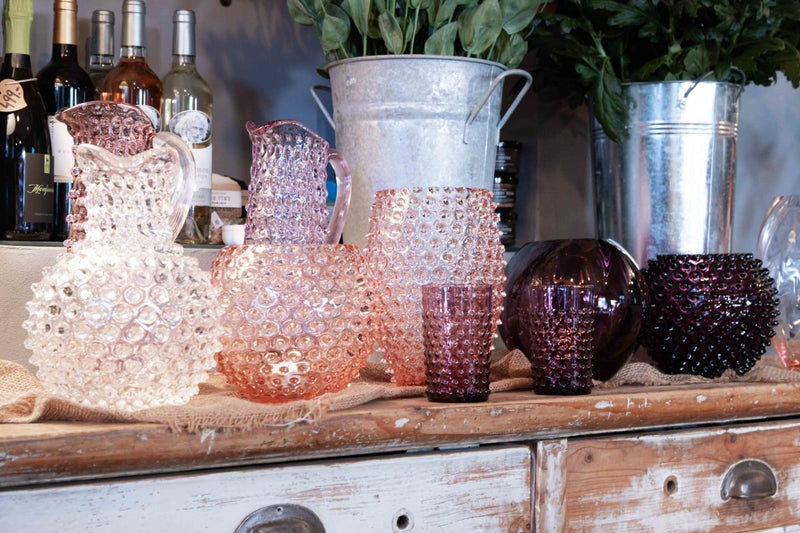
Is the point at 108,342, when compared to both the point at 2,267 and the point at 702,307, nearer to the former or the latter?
the point at 2,267

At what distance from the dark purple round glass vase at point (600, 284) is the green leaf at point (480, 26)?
0.26 meters

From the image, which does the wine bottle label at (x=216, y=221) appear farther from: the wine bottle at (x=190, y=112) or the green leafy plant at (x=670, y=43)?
the green leafy plant at (x=670, y=43)

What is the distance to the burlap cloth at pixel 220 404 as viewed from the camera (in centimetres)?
65

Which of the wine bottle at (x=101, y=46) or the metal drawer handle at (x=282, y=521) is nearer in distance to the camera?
the metal drawer handle at (x=282, y=521)

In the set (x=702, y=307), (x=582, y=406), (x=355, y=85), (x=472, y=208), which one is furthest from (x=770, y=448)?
(x=355, y=85)

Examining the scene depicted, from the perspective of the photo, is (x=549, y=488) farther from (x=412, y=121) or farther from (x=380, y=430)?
(x=412, y=121)

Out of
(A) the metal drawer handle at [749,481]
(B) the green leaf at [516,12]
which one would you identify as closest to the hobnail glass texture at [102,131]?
(B) the green leaf at [516,12]

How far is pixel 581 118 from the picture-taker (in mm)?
1505

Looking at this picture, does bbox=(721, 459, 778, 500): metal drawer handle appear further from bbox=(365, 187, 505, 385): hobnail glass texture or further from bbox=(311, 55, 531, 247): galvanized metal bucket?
bbox=(311, 55, 531, 247): galvanized metal bucket

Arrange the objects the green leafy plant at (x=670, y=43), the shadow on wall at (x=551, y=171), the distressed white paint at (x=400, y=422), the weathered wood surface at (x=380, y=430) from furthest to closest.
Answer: the shadow on wall at (x=551, y=171) < the green leafy plant at (x=670, y=43) < the distressed white paint at (x=400, y=422) < the weathered wood surface at (x=380, y=430)

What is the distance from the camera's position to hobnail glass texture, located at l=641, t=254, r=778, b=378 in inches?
37.6

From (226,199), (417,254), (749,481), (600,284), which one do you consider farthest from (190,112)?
(749,481)

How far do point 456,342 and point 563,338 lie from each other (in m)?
0.11

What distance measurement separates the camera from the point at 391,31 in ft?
3.47
